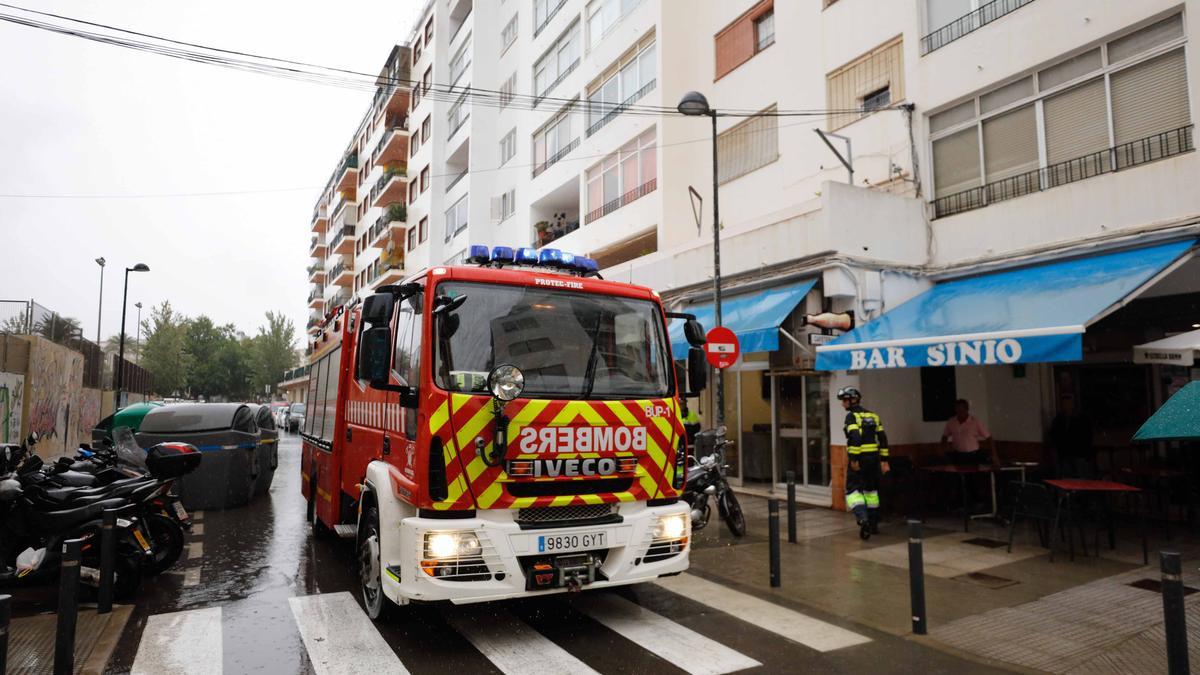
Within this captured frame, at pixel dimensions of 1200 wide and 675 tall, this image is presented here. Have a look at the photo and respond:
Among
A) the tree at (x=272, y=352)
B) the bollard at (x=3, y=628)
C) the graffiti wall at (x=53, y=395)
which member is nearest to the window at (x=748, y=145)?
the bollard at (x=3, y=628)

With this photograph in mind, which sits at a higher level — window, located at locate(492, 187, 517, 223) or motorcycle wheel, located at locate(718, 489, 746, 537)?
window, located at locate(492, 187, 517, 223)

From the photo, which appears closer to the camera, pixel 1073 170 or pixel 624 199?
pixel 1073 170

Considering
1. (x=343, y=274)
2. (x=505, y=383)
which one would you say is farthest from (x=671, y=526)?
(x=343, y=274)

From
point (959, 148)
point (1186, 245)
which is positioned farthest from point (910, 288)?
point (1186, 245)

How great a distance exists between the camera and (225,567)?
25.4ft

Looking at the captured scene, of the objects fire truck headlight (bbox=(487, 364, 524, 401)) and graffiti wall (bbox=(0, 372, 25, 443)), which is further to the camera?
graffiti wall (bbox=(0, 372, 25, 443))

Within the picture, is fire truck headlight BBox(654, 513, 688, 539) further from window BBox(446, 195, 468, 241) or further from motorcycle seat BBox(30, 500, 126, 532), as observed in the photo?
window BBox(446, 195, 468, 241)

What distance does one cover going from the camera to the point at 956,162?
471 inches

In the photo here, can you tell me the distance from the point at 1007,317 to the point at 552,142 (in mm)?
18640

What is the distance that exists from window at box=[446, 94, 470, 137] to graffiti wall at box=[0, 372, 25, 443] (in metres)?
20.9

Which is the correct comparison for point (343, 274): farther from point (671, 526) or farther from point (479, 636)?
point (671, 526)

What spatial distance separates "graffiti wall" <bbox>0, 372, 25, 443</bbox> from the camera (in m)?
15.1

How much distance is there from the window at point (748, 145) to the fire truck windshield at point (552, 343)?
10.8 meters

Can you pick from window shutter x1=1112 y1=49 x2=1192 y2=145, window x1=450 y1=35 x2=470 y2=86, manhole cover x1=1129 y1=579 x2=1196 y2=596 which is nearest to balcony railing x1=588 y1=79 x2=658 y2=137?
window shutter x1=1112 y1=49 x2=1192 y2=145
